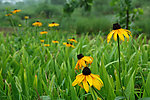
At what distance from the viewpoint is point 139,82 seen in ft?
4.77

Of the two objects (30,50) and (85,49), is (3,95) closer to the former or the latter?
(30,50)

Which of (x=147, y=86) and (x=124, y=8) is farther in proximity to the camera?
(x=124, y=8)

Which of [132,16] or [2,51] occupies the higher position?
[132,16]

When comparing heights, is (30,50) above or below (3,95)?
above

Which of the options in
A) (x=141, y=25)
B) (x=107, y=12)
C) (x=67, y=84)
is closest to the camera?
(x=67, y=84)

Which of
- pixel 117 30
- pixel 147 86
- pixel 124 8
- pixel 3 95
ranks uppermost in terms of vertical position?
pixel 124 8

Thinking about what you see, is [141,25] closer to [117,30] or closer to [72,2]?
[72,2]

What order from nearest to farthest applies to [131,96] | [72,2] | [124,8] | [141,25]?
[131,96], [124,8], [72,2], [141,25]

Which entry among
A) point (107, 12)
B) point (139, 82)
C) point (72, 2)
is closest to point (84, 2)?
point (72, 2)

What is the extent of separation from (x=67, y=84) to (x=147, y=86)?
57cm

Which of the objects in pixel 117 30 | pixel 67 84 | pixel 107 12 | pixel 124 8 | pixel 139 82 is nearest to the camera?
pixel 117 30

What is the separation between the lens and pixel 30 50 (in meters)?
2.27

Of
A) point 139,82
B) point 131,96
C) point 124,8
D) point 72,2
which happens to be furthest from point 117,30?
point 72,2

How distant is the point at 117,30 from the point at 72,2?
2.73 m
